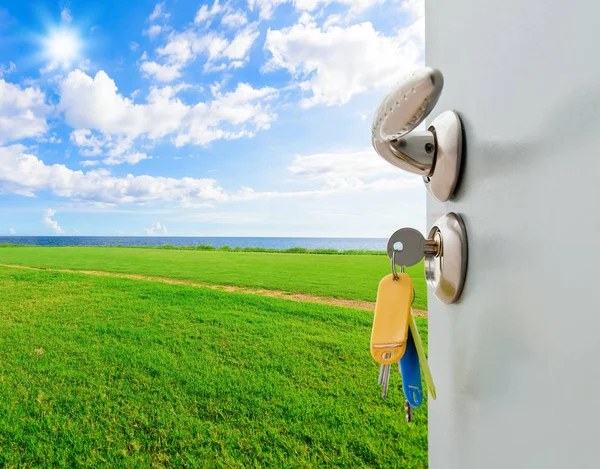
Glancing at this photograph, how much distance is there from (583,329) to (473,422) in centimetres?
17

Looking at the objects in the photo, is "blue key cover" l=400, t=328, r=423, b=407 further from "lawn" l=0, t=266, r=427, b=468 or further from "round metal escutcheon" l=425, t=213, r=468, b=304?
"lawn" l=0, t=266, r=427, b=468

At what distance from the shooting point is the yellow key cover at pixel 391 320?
293 mm

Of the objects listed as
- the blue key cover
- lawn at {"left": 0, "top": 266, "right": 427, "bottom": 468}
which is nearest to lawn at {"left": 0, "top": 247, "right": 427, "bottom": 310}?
lawn at {"left": 0, "top": 266, "right": 427, "bottom": 468}

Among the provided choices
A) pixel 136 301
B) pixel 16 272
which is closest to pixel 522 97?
pixel 136 301

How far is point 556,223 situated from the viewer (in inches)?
6.1

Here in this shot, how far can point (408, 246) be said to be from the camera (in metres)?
0.32

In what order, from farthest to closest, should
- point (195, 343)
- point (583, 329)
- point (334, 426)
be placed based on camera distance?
1. point (195, 343)
2. point (334, 426)
3. point (583, 329)

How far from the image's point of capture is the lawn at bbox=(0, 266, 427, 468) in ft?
4.82

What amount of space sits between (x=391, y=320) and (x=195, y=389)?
1998 millimetres

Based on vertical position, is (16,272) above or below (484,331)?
below

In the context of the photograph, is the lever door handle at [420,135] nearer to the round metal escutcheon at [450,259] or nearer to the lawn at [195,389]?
the round metal escutcheon at [450,259]

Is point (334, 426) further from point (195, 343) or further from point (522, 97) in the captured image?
point (522, 97)

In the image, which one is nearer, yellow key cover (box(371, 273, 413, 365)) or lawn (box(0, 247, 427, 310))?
yellow key cover (box(371, 273, 413, 365))

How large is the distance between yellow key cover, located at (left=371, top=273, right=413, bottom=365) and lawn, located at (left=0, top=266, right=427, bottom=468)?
134 centimetres
